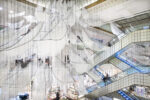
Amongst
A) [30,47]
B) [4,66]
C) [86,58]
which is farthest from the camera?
[86,58]

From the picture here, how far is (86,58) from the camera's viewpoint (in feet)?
9.98

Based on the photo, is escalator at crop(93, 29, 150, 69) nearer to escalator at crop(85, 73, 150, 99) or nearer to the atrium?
the atrium

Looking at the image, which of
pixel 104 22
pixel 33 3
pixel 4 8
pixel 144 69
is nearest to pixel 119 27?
pixel 104 22

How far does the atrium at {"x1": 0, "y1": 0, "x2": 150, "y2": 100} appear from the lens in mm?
2172

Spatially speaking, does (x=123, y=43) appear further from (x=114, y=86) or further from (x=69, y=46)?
(x=69, y=46)

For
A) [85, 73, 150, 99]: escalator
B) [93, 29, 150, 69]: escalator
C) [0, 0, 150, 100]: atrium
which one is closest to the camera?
[0, 0, 150, 100]: atrium

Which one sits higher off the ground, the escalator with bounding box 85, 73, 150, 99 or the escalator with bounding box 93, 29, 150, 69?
the escalator with bounding box 93, 29, 150, 69

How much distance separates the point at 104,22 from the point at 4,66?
2504 mm

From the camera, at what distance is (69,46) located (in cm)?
280

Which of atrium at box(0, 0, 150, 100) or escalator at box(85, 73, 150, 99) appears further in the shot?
escalator at box(85, 73, 150, 99)

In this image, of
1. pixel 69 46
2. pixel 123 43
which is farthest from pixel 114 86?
pixel 69 46

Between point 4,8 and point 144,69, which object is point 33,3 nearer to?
point 4,8

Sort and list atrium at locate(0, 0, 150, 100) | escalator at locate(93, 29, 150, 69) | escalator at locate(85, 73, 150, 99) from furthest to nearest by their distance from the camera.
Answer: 1. escalator at locate(85, 73, 150, 99)
2. escalator at locate(93, 29, 150, 69)
3. atrium at locate(0, 0, 150, 100)

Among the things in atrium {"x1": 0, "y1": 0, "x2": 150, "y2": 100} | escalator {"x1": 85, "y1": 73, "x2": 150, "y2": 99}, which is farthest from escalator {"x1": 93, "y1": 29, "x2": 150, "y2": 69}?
escalator {"x1": 85, "y1": 73, "x2": 150, "y2": 99}
